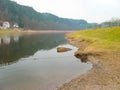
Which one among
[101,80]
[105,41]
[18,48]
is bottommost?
[18,48]

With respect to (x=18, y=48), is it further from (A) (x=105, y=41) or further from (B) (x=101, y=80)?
(B) (x=101, y=80)

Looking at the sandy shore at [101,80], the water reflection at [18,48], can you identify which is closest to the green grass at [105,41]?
the sandy shore at [101,80]

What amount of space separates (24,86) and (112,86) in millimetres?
9990

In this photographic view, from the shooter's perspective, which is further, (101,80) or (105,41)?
(105,41)

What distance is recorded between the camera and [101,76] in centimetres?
2841

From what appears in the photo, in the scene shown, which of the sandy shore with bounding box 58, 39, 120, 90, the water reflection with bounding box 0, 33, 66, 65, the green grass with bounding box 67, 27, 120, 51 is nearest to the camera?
the sandy shore with bounding box 58, 39, 120, 90

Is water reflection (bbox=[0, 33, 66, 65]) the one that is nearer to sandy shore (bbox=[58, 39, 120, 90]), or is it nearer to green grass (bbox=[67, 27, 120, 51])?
green grass (bbox=[67, 27, 120, 51])

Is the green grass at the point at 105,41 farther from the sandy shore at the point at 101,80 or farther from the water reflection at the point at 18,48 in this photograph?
the water reflection at the point at 18,48

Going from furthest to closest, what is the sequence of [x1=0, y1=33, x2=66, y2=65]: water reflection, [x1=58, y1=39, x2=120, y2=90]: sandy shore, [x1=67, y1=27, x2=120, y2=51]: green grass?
1. [x1=67, y1=27, x2=120, y2=51]: green grass
2. [x1=0, y1=33, x2=66, y2=65]: water reflection
3. [x1=58, y1=39, x2=120, y2=90]: sandy shore

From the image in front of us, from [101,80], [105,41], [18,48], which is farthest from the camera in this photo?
[18,48]

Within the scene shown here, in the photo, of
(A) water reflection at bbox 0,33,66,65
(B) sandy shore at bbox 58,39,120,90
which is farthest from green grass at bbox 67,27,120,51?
(A) water reflection at bbox 0,33,66,65

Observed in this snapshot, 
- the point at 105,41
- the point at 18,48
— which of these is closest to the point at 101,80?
the point at 105,41

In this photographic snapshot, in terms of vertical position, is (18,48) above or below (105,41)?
below

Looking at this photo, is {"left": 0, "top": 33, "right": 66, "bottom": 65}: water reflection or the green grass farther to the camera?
the green grass
